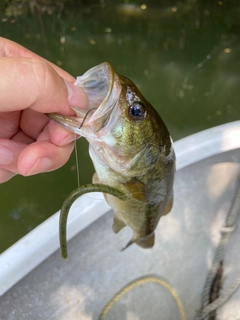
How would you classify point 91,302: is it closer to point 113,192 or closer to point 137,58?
point 113,192

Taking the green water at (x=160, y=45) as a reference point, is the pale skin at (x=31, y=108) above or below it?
above

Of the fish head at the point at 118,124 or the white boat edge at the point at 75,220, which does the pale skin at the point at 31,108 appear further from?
the white boat edge at the point at 75,220

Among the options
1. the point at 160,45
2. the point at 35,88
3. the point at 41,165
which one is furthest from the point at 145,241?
the point at 160,45

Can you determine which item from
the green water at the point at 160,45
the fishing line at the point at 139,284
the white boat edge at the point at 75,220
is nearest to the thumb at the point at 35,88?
the white boat edge at the point at 75,220

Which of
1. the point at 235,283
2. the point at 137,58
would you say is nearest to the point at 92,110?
the point at 235,283

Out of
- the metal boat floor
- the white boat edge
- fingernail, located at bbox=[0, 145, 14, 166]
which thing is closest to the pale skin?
fingernail, located at bbox=[0, 145, 14, 166]
